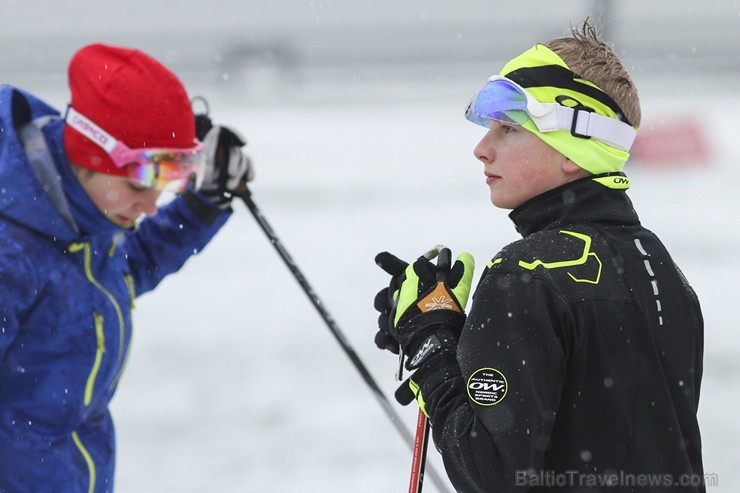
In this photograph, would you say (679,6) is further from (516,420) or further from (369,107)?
(516,420)

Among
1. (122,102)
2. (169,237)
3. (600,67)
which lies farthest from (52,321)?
(600,67)

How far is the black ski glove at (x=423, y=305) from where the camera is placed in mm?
1841

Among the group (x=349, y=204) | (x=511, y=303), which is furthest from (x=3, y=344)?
(x=349, y=204)

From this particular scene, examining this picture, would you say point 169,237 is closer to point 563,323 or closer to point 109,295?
point 109,295

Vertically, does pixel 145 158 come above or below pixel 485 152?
below

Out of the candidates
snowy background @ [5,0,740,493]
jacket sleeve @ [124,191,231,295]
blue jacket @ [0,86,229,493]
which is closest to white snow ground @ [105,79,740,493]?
snowy background @ [5,0,740,493]

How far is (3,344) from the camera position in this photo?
214 cm

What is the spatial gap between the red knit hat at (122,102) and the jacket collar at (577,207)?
1077 millimetres

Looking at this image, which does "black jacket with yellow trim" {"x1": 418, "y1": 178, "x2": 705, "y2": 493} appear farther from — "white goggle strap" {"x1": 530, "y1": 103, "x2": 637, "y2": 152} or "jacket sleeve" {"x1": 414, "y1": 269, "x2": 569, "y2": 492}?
"white goggle strap" {"x1": 530, "y1": 103, "x2": 637, "y2": 152}

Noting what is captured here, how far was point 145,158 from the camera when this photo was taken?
243 cm

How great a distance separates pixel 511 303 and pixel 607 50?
0.62 metres

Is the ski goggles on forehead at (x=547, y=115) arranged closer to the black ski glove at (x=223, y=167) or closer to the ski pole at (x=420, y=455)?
the ski pole at (x=420, y=455)

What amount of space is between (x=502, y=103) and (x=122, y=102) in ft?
3.43

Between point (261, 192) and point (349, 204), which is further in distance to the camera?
point (261, 192)
